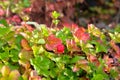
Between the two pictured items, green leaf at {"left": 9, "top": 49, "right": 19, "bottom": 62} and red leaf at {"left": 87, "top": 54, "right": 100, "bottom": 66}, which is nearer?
green leaf at {"left": 9, "top": 49, "right": 19, "bottom": 62}

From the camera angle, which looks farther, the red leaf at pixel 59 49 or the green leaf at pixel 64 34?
the green leaf at pixel 64 34

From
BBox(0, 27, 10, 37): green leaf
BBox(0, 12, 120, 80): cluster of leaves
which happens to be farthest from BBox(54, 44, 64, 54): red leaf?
BBox(0, 27, 10, 37): green leaf

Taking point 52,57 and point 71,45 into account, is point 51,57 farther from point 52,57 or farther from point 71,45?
point 71,45

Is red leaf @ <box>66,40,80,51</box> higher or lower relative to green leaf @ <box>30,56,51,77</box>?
higher

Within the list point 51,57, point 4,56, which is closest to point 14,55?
point 4,56

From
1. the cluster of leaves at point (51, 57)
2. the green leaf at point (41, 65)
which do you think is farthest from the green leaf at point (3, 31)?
the green leaf at point (41, 65)

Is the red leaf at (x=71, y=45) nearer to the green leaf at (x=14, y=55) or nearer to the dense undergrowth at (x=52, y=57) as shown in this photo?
the dense undergrowth at (x=52, y=57)

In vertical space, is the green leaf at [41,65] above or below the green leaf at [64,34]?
below

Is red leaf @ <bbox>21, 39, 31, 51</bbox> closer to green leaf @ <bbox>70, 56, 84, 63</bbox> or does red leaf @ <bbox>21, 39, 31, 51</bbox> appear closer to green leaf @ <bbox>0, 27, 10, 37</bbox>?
green leaf @ <bbox>0, 27, 10, 37</bbox>

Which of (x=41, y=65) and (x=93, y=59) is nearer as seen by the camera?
(x=41, y=65)
